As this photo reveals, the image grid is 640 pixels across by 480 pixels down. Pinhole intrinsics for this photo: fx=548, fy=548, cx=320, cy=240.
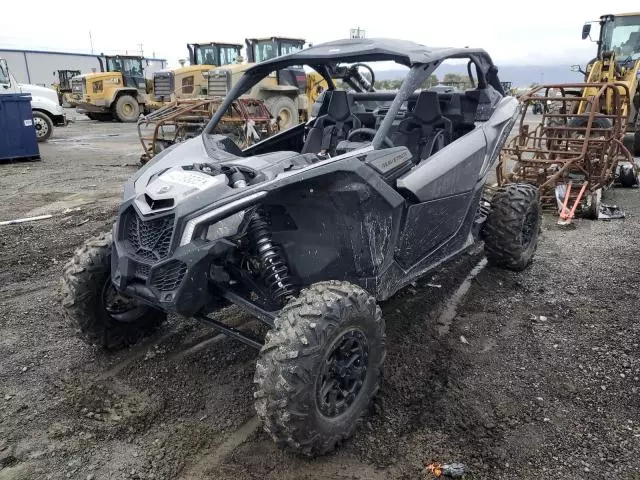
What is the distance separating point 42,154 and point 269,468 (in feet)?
Result: 44.9

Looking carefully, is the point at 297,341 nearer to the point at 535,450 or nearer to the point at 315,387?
the point at 315,387

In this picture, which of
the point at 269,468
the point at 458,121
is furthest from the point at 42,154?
the point at 269,468

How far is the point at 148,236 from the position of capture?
9.75 feet

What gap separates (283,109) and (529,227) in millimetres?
11033

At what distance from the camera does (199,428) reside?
3.01 m

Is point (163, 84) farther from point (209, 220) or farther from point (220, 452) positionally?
point (220, 452)

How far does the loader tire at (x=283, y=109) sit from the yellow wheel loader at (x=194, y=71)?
422 centimetres

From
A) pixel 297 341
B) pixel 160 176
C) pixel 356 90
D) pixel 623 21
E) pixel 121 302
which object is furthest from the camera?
pixel 623 21

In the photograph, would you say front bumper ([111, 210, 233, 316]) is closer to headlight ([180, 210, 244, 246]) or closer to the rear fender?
headlight ([180, 210, 244, 246])

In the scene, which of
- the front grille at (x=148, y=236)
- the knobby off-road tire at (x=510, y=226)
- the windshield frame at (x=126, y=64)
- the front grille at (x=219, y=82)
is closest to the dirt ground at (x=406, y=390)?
the knobby off-road tire at (x=510, y=226)

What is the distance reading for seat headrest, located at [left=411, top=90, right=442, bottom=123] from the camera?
4.63 meters

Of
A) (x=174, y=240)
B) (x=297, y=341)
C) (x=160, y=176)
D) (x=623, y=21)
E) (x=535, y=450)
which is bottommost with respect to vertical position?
(x=535, y=450)

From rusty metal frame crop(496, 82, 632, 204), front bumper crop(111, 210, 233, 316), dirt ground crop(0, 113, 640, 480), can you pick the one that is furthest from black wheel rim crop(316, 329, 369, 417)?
rusty metal frame crop(496, 82, 632, 204)

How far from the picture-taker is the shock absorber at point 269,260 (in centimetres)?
309
